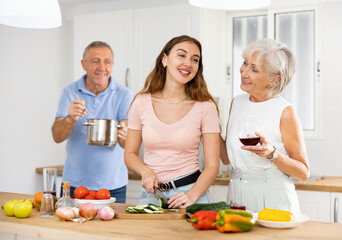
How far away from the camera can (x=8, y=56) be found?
3.98m

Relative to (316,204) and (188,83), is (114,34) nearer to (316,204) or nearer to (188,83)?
(188,83)

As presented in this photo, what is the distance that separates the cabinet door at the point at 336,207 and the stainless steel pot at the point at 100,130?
160 centimetres

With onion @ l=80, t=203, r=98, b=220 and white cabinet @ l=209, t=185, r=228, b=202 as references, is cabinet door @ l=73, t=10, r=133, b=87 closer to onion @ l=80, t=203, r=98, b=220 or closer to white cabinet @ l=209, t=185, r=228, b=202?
white cabinet @ l=209, t=185, r=228, b=202

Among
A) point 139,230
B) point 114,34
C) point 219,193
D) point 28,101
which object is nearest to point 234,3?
point 139,230

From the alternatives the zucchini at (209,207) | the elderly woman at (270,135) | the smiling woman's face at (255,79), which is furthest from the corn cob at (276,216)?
the smiling woman's face at (255,79)

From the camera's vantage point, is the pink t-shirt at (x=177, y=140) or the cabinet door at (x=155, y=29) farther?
the cabinet door at (x=155, y=29)

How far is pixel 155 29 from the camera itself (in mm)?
3805

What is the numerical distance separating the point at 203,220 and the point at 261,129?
695 mm

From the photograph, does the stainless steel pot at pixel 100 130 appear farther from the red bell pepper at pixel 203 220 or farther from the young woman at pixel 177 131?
the red bell pepper at pixel 203 220

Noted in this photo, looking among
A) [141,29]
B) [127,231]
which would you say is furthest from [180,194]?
[141,29]

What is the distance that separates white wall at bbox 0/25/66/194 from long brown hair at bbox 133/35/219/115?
1966 millimetres

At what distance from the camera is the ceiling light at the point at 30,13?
6.57 feet

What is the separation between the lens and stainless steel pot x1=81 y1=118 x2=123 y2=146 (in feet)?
8.73

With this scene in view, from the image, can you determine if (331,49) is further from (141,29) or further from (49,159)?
(49,159)
